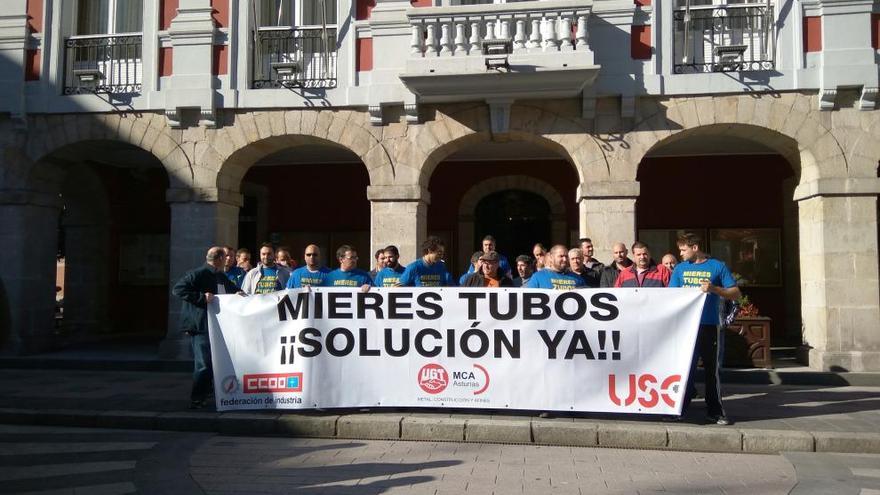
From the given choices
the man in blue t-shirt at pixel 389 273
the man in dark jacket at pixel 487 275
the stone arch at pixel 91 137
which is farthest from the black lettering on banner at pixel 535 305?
the stone arch at pixel 91 137

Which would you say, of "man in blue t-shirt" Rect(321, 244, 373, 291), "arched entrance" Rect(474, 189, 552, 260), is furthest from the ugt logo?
"arched entrance" Rect(474, 189, 552, 260)

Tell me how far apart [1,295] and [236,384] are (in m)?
6.51

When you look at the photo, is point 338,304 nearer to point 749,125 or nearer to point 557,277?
point 557,277

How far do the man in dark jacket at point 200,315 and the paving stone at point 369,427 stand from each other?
1.74 meters

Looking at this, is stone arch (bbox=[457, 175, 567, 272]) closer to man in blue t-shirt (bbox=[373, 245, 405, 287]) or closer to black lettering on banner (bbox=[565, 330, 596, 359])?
man in blue t-shirt (bbox=[373, 245, 405, 287])

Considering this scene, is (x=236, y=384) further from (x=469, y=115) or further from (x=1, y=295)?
(x=1, y=295)

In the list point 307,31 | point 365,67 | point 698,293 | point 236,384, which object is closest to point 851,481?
point 698,293

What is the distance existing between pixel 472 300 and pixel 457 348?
50cm

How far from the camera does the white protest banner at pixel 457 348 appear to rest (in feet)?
20.9

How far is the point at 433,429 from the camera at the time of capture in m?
6.30

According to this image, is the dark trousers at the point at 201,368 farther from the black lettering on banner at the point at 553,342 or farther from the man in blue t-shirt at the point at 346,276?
the black lettering on banner at the point at 553,342

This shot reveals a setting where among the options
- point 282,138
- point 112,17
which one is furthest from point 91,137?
point 282,138

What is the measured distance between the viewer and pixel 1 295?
1094 cm

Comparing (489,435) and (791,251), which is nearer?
(489,435)
